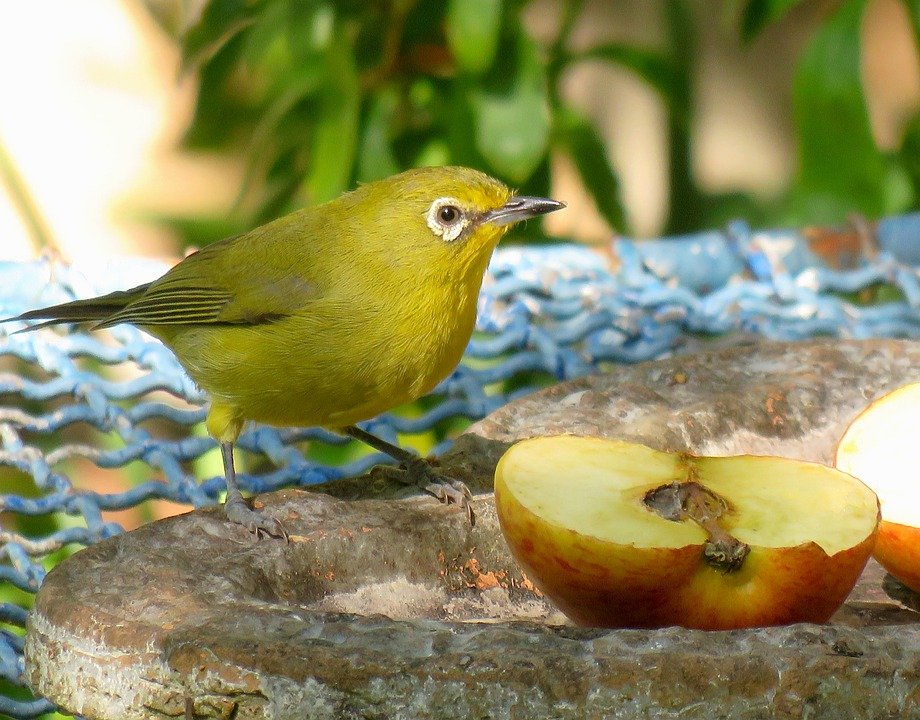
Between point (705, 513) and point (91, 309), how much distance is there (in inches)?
82.0

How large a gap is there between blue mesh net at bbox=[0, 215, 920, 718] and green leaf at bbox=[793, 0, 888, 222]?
0.29m

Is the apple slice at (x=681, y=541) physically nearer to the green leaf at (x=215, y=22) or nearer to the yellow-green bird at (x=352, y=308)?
the yellow-green bird at (x=352, y=308)

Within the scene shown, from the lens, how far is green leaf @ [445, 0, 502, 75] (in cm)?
428

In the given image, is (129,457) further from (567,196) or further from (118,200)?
(567,196)

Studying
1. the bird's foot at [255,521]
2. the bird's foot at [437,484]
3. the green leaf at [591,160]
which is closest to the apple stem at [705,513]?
the bird's foot at [437,484]

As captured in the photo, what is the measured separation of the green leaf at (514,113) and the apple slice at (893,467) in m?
1.98

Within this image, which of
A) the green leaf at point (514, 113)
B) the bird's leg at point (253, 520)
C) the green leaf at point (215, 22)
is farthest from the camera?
the green leaf at point (215, 22)

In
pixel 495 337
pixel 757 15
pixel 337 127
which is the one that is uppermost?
pixel 757 15

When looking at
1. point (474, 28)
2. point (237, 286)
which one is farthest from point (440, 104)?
point (237, 286)

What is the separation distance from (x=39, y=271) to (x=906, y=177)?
128 inches

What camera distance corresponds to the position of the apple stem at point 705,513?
2.06 m

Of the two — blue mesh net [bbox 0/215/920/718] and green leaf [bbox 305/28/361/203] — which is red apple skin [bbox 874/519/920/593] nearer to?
blue mesh net [bbox 0/215/920/718]

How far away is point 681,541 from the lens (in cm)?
204

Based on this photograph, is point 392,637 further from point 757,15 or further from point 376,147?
A: point 757,15
